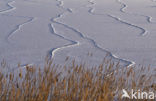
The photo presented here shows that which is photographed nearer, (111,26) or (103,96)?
(103,96)

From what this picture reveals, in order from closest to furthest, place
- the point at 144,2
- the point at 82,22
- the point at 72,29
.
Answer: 1. the point at 72,29
2. the point at 82,22
3. the point at 144,2

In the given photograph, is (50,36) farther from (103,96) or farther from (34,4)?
(103,96)

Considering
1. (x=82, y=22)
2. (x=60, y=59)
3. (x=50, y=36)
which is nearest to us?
(x=60, y=59)

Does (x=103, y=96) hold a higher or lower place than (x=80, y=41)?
higher

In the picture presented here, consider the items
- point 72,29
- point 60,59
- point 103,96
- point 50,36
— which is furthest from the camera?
point 72,29

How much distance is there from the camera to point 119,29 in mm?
5766

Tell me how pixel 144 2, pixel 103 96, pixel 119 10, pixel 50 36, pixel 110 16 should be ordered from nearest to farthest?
pixel 103 96 → pixel 50 36 → pixel 110 16 → pixel 119 10 → pixel 144 2

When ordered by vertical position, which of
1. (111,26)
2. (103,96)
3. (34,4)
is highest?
(103,96)

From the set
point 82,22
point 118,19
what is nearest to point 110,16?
point 118,19

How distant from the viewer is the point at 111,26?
5.93 m

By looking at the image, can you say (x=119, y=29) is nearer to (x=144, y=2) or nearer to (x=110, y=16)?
(x=110, y=16)

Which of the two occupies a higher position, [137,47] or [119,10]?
[137,47]

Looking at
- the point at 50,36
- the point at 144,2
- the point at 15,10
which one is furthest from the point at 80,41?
the point at 144,2

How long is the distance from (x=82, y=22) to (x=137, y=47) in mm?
1484
